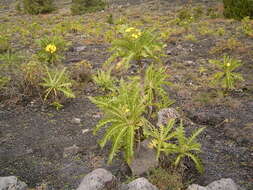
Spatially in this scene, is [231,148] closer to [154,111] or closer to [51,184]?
[154,111]

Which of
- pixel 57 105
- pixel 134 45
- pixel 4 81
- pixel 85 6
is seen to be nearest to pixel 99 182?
pixel 134 45

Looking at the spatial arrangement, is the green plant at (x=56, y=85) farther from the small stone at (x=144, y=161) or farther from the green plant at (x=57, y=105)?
the small stone at (x=144, y=161)

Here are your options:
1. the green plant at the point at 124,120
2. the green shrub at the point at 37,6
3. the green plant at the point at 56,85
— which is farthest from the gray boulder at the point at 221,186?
the green shrub at the point at 37,6

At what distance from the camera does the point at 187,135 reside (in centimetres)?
421

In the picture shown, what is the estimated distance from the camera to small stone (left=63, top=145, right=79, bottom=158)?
3.93 m

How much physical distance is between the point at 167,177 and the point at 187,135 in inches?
44.7

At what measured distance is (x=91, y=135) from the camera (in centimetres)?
439

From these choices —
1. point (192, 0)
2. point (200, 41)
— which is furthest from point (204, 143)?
point (192, 0)

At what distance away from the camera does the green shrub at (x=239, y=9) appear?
1055cm

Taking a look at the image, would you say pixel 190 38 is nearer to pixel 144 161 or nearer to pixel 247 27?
pixel 247 27

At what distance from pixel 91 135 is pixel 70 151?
0.50 m

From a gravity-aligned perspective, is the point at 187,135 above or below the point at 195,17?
below

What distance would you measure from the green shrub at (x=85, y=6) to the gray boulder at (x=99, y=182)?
13145mm

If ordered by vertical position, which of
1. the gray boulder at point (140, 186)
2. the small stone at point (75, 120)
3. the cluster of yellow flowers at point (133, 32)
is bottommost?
the small stone at point (75, 120)
